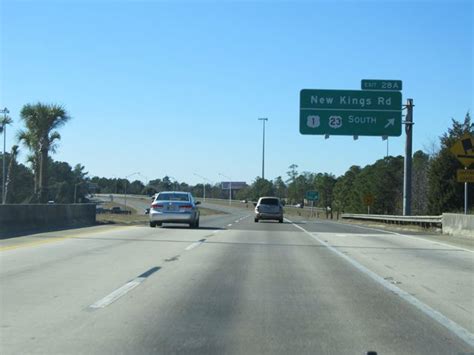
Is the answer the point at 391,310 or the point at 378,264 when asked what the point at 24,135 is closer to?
the point at 378,264

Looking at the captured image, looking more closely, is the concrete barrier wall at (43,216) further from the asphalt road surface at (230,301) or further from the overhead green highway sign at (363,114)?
the overhead green highway sign at (363,114)

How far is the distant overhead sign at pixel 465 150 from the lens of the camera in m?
25.4

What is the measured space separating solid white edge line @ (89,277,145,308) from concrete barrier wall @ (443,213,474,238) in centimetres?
1679

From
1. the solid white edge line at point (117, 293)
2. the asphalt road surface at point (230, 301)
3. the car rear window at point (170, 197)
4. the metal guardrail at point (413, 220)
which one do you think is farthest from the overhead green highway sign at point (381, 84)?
the solid white edge line at point (117, 293)

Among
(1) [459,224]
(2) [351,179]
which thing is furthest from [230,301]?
(2) [351,179]

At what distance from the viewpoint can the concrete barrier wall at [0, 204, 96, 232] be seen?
22.4 metres

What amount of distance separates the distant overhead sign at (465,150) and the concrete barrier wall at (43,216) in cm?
1684

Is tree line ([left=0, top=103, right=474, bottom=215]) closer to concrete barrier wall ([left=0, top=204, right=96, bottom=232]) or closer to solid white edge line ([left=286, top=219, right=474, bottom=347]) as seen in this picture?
concrete barrier wall ([left=0, top=204, right=96, bottom=232])

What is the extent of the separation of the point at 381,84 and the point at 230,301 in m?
27.7

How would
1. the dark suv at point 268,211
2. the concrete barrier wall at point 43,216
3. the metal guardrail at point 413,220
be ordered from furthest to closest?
the dark suv at point 268,211 < the metal guardrail at point 413,220 < the concrete barrier wall at point 43,216

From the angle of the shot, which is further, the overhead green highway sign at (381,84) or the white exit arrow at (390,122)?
the overhead green highway sign at (381,84)

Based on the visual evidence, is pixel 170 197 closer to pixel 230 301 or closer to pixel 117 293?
pixel 117 293

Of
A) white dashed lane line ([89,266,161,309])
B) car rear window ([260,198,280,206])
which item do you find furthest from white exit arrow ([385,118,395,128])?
white dashed lane line ([89,266,161,309])

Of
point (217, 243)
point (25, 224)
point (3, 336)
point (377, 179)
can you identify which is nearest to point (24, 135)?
point (25, 224)
